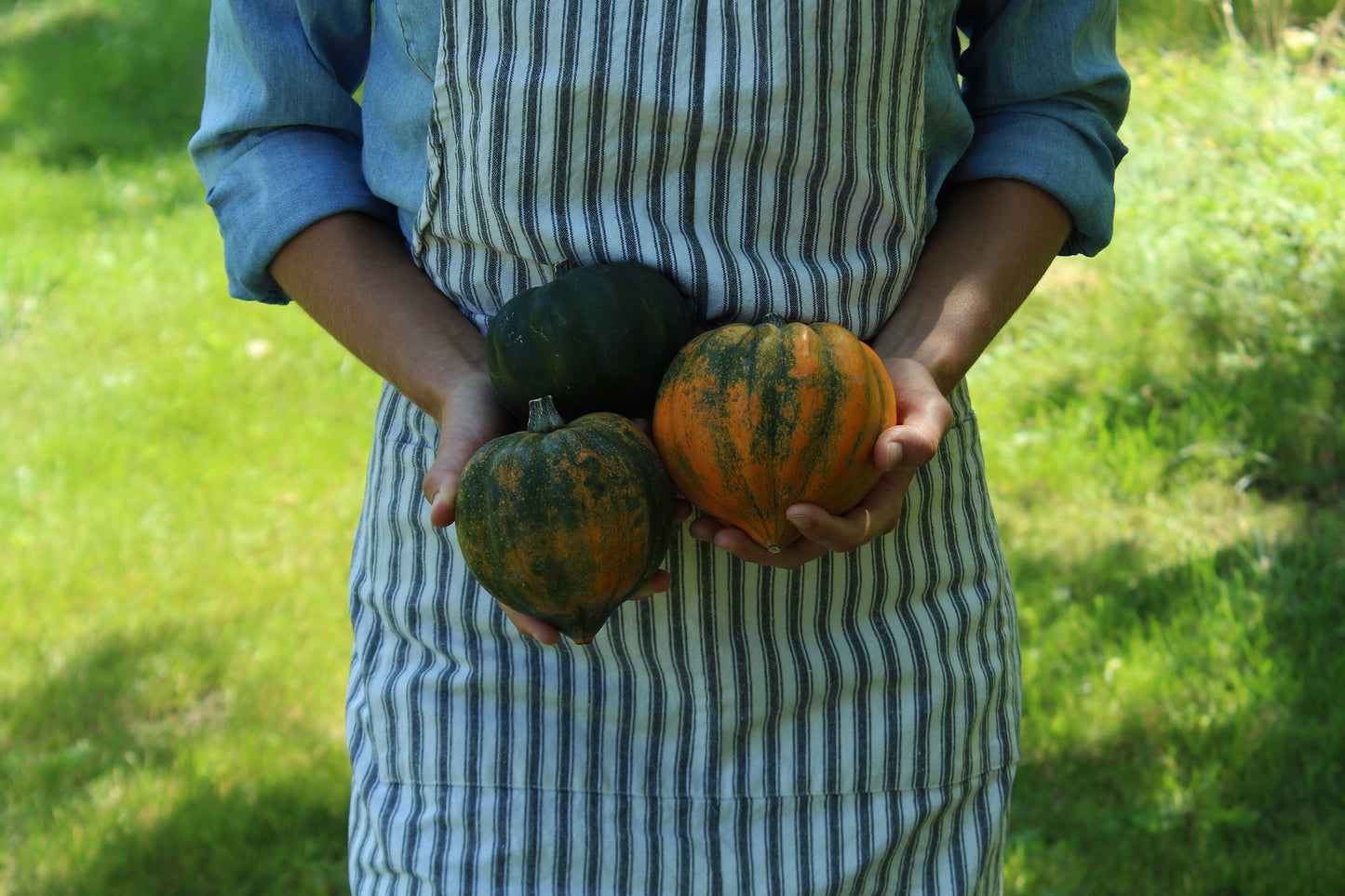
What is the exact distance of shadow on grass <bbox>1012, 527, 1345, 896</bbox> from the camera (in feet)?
9.46

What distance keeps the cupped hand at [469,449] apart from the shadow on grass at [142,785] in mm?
2035

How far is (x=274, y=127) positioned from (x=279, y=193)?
108mm

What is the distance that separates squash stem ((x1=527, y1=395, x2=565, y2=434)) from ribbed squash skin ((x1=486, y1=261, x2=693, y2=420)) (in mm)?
48

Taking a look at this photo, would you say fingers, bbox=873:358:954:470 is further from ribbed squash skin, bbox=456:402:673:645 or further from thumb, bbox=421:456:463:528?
thumb, bbox=421:456:463:528

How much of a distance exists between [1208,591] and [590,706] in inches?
104

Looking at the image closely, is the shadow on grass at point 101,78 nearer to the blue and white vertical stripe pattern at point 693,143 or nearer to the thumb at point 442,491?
the blue and white vertical stripe pattern at point 693,143

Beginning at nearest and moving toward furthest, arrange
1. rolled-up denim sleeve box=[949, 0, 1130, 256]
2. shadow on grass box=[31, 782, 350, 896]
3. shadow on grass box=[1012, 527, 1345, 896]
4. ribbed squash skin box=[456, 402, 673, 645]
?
ribbed squash skin box=[456, 402, 673, 645]
rolled-up denim sleeve box=[949, 0, 1130, 256]
shadow on grass box=[1012, 527, 1345, 896]
shadow on grass box=[31, 782, 350, 896]

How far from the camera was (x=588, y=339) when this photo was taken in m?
1.42

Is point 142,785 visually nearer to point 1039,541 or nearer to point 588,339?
point 588,339

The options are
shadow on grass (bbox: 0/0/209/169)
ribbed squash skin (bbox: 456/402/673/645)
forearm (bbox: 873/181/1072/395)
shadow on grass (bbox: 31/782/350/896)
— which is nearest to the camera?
ribbed squash skin (bbox: 456/402/673/645)

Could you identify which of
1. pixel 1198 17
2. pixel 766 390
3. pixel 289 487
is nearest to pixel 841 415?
pixel 766 390

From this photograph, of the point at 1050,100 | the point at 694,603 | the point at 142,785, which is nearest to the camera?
the point at 694,603

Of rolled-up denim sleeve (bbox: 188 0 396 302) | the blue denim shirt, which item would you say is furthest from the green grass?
rolled-up denim sleeve (bbox: 188 0 396 302)

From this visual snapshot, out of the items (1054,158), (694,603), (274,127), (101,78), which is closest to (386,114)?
(274,127)
